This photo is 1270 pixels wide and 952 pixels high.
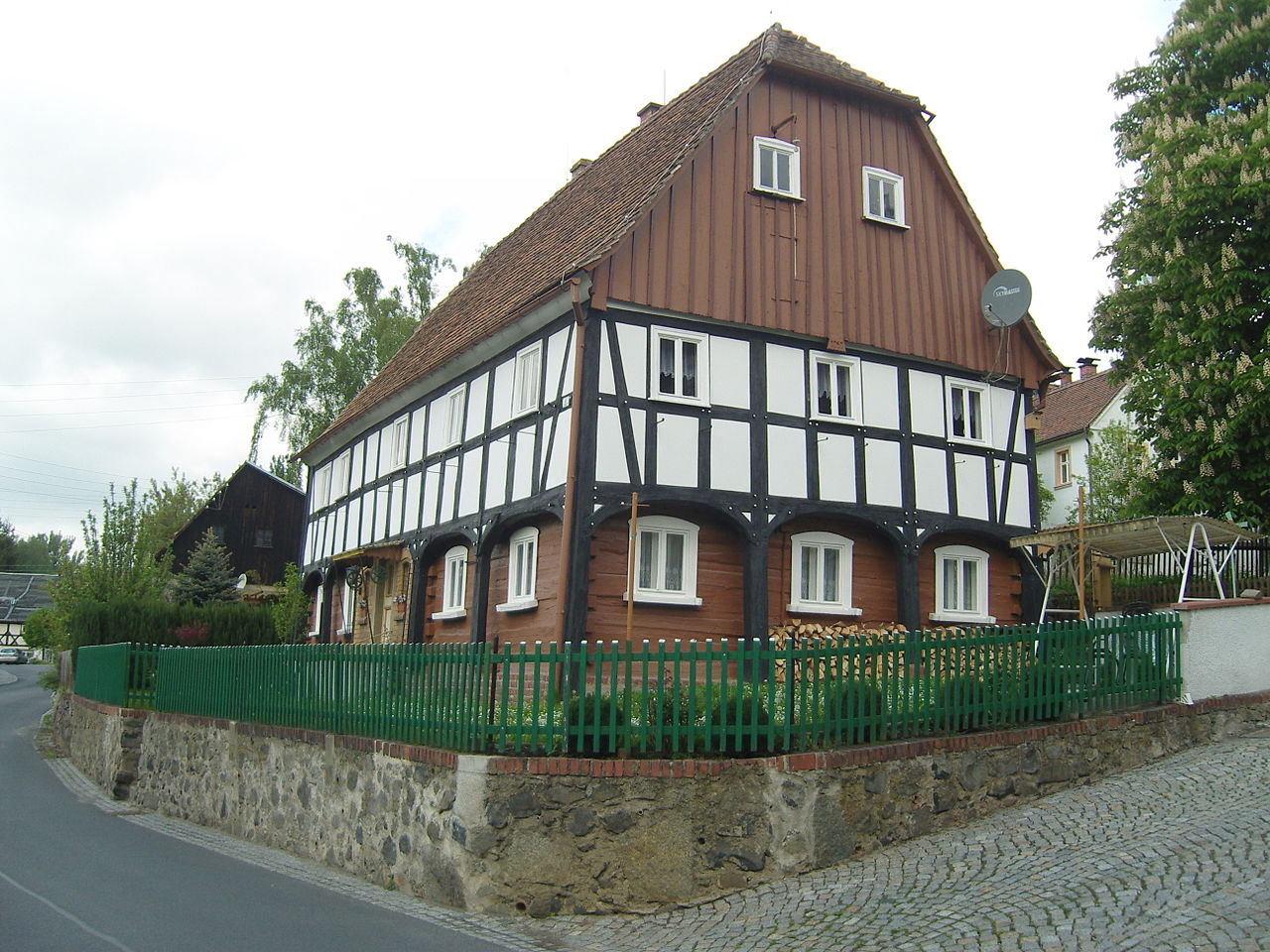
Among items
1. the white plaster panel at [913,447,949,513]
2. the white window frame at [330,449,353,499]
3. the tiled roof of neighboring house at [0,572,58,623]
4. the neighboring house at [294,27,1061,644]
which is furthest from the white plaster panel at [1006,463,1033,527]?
the tiled roof of neighboring house at [0,572,58,623]

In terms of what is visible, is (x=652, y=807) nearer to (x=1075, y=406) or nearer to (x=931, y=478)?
(x=931, y=478)

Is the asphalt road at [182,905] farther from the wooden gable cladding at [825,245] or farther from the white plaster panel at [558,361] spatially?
the wooden gable cladding at [825,245]

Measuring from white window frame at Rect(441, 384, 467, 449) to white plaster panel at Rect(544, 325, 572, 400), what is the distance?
357 centimetres

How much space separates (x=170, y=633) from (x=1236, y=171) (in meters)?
26.5

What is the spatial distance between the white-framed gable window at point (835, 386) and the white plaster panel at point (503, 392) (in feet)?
15.6

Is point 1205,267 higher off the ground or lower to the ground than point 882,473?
higher

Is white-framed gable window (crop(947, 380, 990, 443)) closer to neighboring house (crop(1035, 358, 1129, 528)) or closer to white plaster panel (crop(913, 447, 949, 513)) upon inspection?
white plaster panel (crop(913, 447, 949, 513))

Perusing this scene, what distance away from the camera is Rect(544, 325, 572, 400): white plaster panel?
17.3 meters

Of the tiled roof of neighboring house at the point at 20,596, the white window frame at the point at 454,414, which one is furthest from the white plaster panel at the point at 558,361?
the tiled roof of neighboring house at the point at 20,596

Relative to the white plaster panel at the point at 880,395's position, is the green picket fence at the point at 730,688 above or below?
below

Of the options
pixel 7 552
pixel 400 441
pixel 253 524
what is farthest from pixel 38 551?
pixel 400 441

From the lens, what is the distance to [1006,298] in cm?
2020

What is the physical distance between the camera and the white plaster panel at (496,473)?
18.9 m

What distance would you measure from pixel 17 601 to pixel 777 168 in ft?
284
